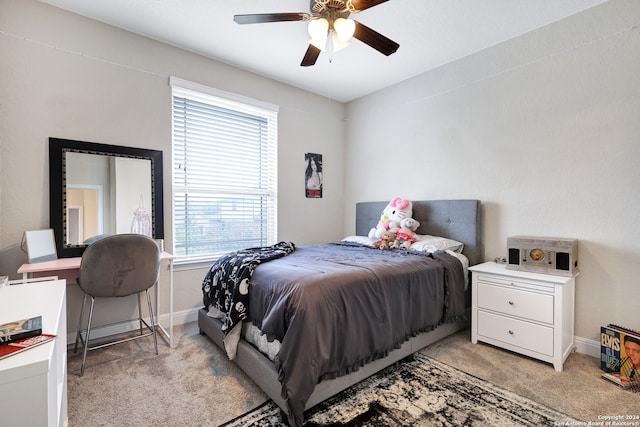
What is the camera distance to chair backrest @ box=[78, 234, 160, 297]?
1979 millimetres

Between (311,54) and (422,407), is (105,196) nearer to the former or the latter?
(311,54)

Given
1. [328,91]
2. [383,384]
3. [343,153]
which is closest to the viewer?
[383,384]

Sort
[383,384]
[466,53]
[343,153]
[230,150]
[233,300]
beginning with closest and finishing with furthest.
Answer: [383,384]
[233,300]
[466,53]
[230,150]
[343,153]

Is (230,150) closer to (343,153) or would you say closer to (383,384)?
(343,153)

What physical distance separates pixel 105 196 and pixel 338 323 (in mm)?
2316

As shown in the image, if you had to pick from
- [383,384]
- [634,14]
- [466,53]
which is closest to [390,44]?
[466,53]

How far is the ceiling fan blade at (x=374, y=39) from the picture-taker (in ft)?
6.39

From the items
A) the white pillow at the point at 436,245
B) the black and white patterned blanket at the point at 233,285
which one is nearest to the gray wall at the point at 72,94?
the black and white patterned blanket at the point at 233,285

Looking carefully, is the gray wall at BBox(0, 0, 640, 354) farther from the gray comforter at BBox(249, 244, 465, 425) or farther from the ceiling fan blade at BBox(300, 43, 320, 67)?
the ceiling fan blade at BBox(300, 43, 320, 67)

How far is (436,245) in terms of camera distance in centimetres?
279

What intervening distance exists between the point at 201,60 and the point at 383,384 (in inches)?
135

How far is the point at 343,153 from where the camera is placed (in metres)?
4.48

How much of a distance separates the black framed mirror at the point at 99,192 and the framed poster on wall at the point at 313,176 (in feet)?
5.96

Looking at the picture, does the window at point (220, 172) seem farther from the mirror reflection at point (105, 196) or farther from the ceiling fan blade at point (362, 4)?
the ceiling fan blade at point (362, 4)
